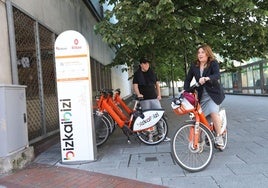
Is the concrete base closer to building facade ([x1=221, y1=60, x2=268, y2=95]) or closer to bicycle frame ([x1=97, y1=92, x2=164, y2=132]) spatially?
bicycle frame ([x1=97, y1=92, x2=164, y2=132])

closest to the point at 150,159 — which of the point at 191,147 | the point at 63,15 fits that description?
the point at 191,147

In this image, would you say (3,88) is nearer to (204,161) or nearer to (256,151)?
(204,161)

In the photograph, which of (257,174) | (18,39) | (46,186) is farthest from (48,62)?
(257,174)

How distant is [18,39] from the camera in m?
7.36

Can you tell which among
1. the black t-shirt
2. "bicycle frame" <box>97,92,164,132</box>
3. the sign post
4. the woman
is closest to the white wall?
the sign post

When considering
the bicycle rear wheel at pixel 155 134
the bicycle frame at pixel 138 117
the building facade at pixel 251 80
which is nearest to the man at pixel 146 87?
the bicycle rear wheel at pixel 155 134

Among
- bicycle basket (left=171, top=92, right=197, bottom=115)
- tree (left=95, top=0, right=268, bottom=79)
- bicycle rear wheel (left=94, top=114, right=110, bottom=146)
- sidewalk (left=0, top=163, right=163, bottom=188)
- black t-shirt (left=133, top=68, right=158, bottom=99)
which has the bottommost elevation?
sidewalk (left=0, top=163, right=163, bottom=188)

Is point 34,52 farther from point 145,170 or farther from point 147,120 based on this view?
point 145,170

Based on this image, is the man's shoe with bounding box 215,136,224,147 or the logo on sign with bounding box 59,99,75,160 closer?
the man's shoe with bounding box 215,136,224,147

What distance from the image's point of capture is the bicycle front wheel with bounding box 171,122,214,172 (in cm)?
563

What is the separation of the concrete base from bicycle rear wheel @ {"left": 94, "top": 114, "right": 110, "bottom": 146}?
161cm

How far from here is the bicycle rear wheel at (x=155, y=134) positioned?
784 centimetres

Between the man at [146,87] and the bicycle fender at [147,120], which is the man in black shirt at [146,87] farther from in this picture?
the bicycle fender at [147,120]

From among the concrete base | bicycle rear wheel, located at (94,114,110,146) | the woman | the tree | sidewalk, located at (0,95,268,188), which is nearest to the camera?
sidewalk, located at (0,95,268,188)
